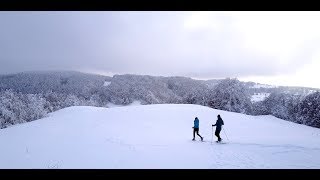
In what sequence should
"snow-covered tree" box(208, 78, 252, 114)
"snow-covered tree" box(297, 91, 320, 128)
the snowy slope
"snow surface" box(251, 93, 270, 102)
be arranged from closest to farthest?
the snowy slope → "snow-covered tree" box(297, 91, 320, 128) → "snow-covered tree" box(208, 78, 252, 114) → "snow surface" box(251, 93, 270, 102)

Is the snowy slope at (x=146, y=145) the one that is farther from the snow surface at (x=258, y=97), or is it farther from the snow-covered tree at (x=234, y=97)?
the snow surface at (x=258, y=97)

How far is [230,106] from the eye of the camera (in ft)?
126

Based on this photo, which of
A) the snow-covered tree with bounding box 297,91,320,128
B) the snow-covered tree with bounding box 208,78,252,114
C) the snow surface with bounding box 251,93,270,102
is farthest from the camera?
the snow surface with bounding box 251,93,270,102

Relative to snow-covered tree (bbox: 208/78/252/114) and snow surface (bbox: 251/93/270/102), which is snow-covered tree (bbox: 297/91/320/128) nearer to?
snow-covered tree (bbox: 208/78/252/114)

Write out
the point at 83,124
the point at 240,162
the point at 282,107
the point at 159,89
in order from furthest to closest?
the point at 159,89
the point at 282,107
the point at 83,124
the point at 240,162

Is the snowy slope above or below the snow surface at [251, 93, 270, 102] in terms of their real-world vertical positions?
below

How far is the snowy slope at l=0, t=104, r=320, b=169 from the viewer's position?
10.3 metres

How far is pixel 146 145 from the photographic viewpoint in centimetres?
1350

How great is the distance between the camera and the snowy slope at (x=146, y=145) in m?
10.3

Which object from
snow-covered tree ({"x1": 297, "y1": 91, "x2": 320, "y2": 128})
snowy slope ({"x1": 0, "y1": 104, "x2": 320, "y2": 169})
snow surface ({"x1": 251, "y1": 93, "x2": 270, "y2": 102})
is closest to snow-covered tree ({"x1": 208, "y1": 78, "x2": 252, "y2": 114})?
snow surface ({"x1": 251, "y1": 93, "x2": 270, "y2": 102})

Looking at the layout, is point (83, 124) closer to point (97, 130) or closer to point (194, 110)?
point (97, 130)
